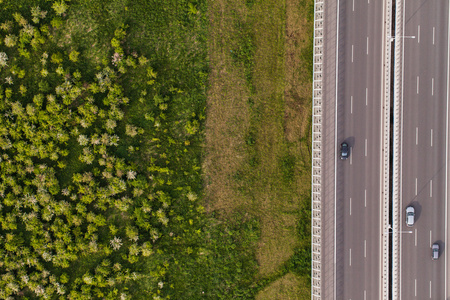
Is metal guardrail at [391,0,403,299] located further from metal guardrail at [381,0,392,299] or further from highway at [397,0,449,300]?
metal guardrail at [381,0,392,299]

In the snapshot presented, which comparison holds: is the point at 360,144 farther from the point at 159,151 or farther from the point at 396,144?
the point at 159,151

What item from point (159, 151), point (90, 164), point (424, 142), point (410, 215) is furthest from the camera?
point (159, 151)

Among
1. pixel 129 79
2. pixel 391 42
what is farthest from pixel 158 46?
pixel 391 42

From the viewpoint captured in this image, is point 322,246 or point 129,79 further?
point 129,79

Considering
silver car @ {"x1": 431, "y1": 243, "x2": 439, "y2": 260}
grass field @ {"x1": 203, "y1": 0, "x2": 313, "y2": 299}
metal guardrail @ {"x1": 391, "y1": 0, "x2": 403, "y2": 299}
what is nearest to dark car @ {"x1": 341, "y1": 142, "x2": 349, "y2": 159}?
grass field @ {"x1": 203, "y1": 0, "x2": 313, "y2": 299}

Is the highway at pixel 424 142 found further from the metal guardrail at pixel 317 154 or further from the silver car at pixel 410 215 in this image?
the metal guardrail at pixel 317 154

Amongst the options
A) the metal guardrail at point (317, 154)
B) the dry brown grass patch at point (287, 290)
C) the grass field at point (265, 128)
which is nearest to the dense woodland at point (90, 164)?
the grass field at point (265, 128)

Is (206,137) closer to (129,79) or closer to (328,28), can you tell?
(129,79)

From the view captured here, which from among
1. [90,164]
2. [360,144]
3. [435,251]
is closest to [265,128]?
[360,144]
